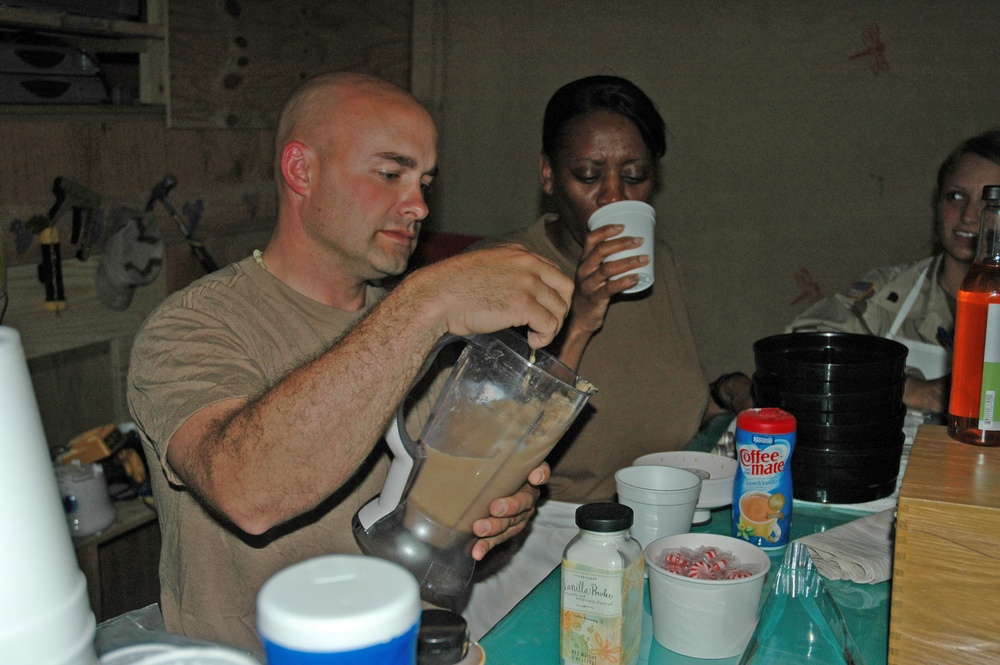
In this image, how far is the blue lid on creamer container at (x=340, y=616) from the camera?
506mm

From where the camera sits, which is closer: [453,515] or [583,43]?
[453,515]

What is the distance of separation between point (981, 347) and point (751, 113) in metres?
2.66

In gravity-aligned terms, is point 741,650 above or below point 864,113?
below

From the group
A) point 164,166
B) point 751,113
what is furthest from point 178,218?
point 751,113

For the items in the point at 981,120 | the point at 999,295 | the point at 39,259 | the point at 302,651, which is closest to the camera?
the point at 302,651

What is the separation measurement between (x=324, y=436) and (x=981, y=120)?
3314 mm

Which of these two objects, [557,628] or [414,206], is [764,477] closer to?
[557,628]

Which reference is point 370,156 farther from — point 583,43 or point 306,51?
point 583,43

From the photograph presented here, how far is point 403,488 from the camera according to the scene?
1.17m

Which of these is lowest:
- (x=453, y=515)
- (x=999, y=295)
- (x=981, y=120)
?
(x=453, y=515)

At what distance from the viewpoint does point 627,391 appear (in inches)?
90.4

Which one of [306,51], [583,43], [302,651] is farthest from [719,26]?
[302,651]

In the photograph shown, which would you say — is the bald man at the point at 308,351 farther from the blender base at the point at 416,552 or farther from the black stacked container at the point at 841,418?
the black stacked container at the point at 841,418

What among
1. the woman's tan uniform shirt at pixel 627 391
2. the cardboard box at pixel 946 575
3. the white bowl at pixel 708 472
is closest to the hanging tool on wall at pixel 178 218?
the woman's tan uniform shirt at pixel 627 391
